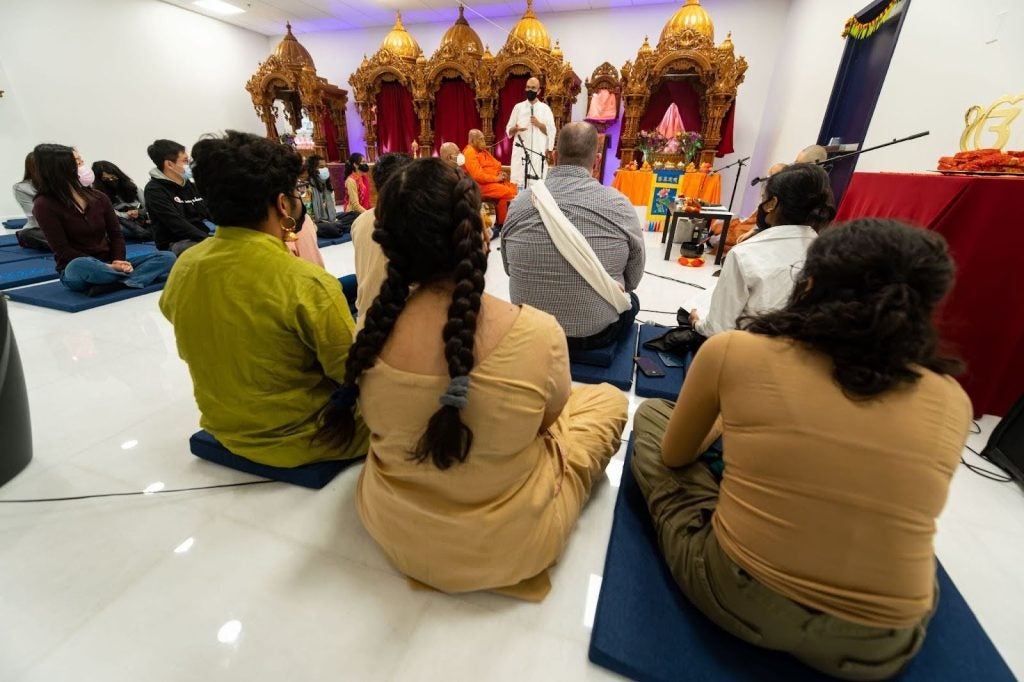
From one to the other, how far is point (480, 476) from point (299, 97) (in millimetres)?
9368

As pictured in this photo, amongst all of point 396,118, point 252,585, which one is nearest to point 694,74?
point 396,118

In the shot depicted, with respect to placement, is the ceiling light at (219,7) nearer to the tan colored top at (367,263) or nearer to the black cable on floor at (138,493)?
the tan colored top at (367,263)

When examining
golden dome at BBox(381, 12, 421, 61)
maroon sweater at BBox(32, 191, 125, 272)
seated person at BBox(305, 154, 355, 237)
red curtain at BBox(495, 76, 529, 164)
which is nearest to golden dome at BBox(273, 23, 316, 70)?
golden dome at BBox(381, 12, 421, 61)

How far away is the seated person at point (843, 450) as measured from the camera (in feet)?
2.26

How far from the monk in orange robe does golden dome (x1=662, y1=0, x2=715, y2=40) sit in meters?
2.94

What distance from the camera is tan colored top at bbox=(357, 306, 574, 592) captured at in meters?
0.84

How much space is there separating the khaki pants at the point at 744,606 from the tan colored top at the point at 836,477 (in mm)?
38

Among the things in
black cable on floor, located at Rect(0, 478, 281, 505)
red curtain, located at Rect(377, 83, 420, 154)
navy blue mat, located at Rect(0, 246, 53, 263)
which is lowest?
black cable on floor, located at Rect(0, 478, 281, 505)

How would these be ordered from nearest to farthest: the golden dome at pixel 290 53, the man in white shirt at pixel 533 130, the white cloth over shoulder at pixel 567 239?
the white cloth over shoulder at pixel 567 239 → the man in white shirt at pixel 533 130 → the golden dome at pixel 290 53

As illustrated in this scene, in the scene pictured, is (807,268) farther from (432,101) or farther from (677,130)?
(432,101)

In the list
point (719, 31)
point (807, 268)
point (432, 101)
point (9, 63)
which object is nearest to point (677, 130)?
point (719, 31)

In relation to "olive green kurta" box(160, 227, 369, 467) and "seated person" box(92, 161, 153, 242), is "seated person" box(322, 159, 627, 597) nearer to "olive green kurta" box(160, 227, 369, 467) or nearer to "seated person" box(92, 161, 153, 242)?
"olive green kurta" box(160, 227, 369, 467)

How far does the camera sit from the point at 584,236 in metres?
1.94

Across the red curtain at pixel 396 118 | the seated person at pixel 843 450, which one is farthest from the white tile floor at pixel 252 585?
the red curtain at pixel 396 118
